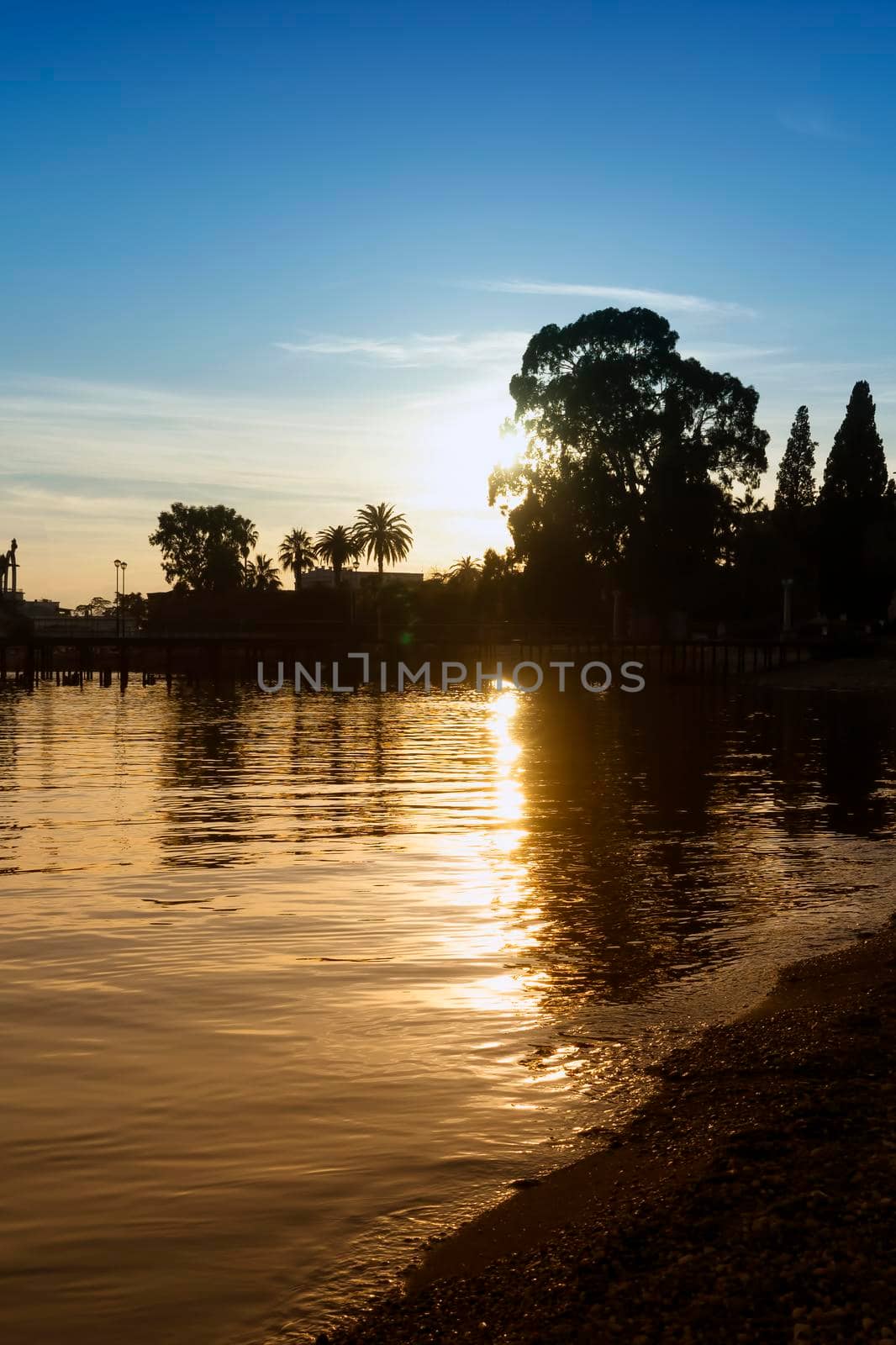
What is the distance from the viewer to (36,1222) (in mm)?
6453

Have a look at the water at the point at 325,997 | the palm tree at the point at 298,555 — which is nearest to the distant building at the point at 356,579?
the palm tree at the point at 298,555

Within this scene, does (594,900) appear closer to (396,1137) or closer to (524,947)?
(524,947)

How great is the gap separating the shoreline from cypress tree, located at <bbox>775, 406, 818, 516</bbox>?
100085mm

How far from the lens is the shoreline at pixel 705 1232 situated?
4.88 meters

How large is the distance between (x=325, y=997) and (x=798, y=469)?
99.6 metres

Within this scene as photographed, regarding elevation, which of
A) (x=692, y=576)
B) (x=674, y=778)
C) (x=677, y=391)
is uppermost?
(x=677, y=391)

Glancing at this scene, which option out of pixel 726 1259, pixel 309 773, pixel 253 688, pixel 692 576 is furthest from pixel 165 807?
pixel 253 688

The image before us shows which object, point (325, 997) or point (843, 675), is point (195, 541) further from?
point (325, 997)

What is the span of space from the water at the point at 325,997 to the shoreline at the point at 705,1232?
400 mm

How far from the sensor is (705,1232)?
18.4 ft

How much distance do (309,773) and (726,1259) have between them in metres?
27.0

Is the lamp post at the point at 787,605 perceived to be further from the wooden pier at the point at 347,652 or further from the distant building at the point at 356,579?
the distant building at the point at 356,579

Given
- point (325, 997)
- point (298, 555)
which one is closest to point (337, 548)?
point (298, 555)

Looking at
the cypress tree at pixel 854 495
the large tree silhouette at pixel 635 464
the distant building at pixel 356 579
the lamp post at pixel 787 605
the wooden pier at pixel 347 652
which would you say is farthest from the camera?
A: the distant building at pixel 356 579
